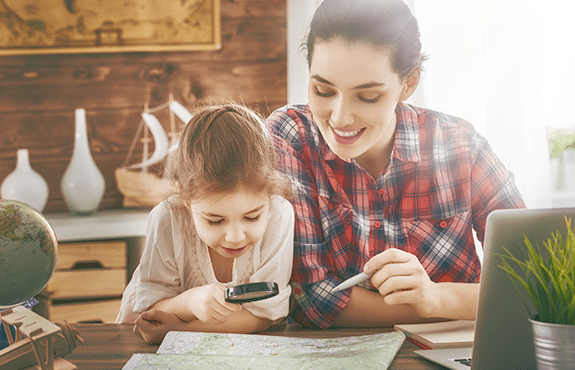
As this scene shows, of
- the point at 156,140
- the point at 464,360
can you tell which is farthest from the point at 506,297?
the point at 156,140

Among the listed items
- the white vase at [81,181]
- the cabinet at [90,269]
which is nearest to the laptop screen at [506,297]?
the cabinet at [90,269]

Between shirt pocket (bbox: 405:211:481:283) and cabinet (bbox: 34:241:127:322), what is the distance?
55.9 inches

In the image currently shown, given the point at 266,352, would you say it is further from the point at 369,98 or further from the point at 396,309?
the point at 369,98

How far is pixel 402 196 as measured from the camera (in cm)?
A: 116

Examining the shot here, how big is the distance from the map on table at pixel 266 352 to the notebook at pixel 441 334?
0.10 ft

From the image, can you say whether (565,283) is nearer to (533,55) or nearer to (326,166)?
(326,166)

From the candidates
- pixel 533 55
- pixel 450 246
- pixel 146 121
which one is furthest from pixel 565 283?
A: pixel 146 121

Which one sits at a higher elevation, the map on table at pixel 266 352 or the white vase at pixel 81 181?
the white vase at pixel 81 181

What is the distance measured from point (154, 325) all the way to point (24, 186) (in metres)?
1.60

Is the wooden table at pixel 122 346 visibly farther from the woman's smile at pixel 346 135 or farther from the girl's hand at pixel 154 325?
the woman's smile at pixel 346 135

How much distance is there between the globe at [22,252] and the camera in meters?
0.64

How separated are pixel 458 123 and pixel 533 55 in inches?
32.4

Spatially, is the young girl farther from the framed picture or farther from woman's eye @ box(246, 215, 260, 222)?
the framed picture

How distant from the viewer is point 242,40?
249cm
